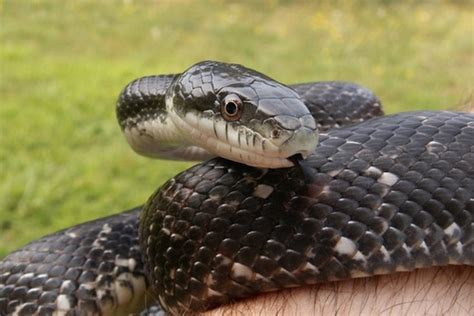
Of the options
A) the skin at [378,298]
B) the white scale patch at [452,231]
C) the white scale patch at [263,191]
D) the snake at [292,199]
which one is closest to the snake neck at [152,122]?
the snake at [292,199]

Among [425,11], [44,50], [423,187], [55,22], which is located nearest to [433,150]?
[423,187]

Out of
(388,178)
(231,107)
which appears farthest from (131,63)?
(388,178)

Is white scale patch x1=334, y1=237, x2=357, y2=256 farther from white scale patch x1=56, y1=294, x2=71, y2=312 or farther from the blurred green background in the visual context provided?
the blurred green background

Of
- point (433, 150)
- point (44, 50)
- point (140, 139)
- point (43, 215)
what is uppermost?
point (433, 150)

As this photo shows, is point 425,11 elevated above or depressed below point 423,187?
below

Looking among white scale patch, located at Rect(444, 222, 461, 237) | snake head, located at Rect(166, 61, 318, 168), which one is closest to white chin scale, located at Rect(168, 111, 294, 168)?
snake head, located at Rect(166, 61, 318, 168)

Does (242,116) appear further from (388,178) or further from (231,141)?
(388,178)

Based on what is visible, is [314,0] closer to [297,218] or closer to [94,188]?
[94,188]
